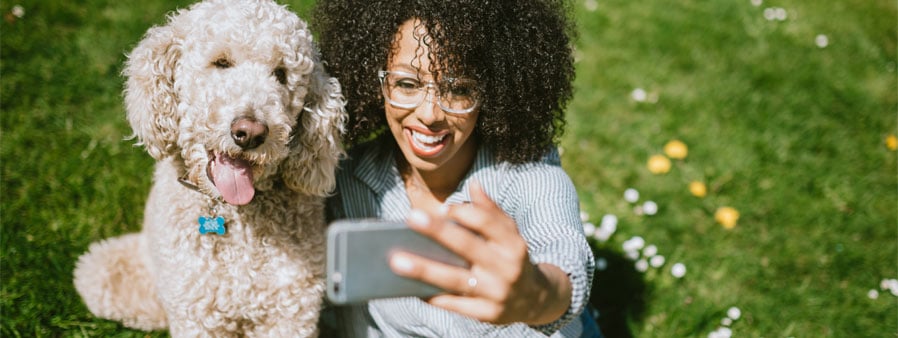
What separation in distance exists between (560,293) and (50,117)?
3.50m

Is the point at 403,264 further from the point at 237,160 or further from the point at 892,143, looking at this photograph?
the point at 892,143

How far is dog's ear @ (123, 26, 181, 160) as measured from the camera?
2.18m

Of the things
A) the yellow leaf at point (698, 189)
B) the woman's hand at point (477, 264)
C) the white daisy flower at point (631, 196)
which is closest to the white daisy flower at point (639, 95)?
the yellow leaf at point (698, 189)

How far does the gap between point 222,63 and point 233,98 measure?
19 centimetres

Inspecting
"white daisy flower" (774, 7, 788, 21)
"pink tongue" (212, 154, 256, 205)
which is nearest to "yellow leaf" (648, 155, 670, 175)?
"white daisy flower" (774, 7, 788, 21)

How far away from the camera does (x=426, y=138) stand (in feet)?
8.16

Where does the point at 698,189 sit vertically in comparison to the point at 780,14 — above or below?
below

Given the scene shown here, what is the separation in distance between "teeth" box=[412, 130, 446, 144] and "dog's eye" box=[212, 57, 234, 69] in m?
0.73

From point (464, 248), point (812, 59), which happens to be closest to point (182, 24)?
point (464, 248)

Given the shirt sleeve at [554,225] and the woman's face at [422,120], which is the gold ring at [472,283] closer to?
the shirt sleeve at [554,225]

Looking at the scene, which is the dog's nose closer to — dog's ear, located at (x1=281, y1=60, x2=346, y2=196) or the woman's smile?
dog's ear, located at (x1=281, y1=60, x2=346, y2=196)

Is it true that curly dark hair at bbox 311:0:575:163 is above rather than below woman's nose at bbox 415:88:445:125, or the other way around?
above

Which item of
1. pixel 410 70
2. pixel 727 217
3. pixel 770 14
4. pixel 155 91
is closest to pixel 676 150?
pixel 727 217

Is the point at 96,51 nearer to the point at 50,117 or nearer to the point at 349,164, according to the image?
the point at 50,117
